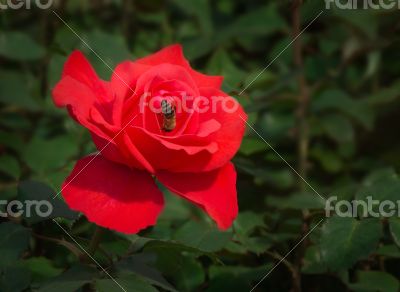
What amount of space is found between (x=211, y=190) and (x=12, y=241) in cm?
25

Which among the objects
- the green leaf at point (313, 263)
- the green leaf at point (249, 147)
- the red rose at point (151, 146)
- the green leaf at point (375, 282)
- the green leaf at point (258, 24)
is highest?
the green leaf at point (258, 24)

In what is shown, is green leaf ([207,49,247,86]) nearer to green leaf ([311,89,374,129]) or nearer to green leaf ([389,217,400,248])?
green leaf ([311,89,374,129])

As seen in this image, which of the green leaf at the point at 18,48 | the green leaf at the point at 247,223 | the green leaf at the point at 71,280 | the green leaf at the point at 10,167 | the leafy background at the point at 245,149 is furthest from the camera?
the green leaf at the point at 18,48

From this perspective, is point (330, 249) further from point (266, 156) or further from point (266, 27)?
point (266, 27)

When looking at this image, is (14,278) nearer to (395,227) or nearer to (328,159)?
(395,227)

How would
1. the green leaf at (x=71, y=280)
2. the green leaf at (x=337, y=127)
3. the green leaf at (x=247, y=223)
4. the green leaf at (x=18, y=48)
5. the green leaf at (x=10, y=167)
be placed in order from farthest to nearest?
the green leaf at (x=337, y=127), the green leaf at (x=18, y=48), the green leaf at (x=10, y=167), the green leaf at (x=247, y=223), the green leaf at (x=71, y=280)

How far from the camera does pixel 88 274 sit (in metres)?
0.79

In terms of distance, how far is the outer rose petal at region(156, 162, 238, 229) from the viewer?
77 centimetres

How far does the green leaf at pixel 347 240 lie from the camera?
2.74ft

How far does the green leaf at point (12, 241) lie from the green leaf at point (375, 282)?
44 centimetres

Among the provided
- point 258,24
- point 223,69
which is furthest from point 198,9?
point 223,69

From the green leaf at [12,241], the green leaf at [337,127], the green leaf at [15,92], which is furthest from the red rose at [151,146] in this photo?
the green leaf at [337,127]

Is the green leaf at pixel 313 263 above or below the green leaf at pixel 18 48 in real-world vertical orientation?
below

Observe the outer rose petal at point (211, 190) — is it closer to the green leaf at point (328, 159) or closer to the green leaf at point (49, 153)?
the green leaf at point (49, 153)
